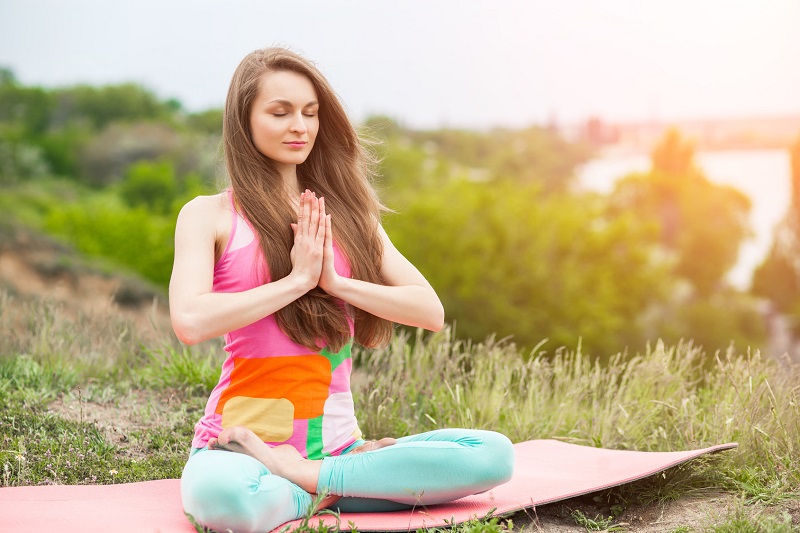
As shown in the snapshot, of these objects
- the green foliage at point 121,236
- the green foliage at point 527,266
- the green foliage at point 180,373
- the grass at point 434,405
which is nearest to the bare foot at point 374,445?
the grass at point 434,405

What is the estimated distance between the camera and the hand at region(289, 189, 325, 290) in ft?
9.05

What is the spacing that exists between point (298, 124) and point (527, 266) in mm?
40162

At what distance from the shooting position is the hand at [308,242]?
2.76 meters

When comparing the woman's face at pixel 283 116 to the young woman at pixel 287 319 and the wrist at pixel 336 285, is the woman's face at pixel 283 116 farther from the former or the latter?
the wrist at pixel 336 285

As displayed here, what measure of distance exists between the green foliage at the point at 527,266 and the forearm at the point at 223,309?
35.0 meters

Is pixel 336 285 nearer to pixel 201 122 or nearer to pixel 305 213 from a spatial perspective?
pixel 305 213

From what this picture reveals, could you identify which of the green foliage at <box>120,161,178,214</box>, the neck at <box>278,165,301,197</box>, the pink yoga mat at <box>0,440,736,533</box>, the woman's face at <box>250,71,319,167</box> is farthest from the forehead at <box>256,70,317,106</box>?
the green foliage at <box>120,161,178,214</box>

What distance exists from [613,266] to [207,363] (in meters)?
46.1

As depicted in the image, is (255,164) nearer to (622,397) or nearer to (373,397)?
(373,397)

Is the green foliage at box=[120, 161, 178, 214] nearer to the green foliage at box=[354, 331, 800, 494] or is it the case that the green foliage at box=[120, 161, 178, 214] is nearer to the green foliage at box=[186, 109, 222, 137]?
the green foliage at box=[186, 109, 222, 137]

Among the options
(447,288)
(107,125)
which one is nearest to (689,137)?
(447,288)

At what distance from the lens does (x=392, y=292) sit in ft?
9.53

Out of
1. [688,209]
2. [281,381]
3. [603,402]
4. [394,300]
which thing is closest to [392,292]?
[394,300]

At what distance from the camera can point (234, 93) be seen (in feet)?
9.73
